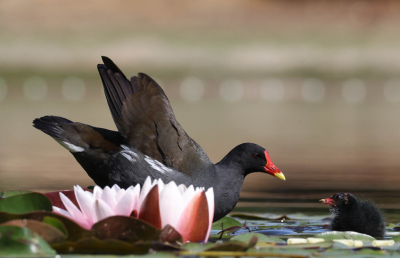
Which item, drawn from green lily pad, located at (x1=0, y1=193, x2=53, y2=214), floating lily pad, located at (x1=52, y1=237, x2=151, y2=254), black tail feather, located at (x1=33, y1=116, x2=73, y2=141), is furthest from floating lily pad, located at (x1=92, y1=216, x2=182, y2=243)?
black tail feather, located at (x1=33, y1=116, x2=73, y2=141)

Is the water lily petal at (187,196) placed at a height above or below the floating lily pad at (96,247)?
above

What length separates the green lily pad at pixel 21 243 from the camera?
79.0 inches

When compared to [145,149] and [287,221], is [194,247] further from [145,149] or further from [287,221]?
[145,149]

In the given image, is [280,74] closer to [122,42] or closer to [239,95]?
[239,95]

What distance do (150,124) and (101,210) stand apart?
1.85m

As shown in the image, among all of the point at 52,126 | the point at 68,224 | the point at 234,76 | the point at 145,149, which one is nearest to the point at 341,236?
the point at 68,224

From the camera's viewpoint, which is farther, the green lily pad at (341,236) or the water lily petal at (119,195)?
the green lily pad at (341,236)

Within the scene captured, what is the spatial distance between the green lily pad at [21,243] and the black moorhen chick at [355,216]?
6.90 ft

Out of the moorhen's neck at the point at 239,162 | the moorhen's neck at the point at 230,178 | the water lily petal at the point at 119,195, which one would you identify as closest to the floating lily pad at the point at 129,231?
the water lily petal at the point at 119,195

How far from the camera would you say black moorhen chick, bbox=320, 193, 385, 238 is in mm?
3561

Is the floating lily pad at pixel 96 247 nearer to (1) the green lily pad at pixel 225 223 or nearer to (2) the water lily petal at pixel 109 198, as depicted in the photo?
(2) the water lily petal at pixel 109 198

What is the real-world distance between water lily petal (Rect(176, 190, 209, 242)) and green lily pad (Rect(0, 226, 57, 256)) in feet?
1.65

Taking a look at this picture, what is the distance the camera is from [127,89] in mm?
4188

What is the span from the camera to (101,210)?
2.26 metres
